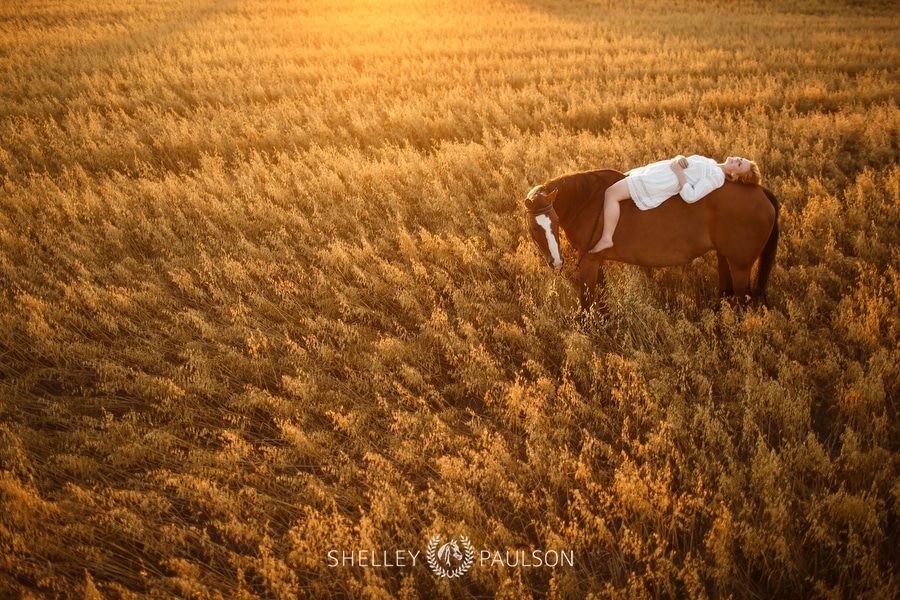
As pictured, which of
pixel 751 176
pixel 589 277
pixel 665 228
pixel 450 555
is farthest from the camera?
pixel 589 277

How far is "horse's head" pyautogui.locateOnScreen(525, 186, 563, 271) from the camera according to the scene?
3.91 metres

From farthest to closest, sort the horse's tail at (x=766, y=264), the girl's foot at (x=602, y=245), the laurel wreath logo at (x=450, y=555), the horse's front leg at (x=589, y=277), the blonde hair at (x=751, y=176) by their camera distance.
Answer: the horse's front leg at (x=589, y=277) < the girl's foot at (x=602, y=245) < the horse's tail at (x=766, y=264) < the blonde hair at (x=751, y=176) < the laurel wreath logo at (x=450, y=555)

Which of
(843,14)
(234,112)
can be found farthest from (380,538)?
(843,14)

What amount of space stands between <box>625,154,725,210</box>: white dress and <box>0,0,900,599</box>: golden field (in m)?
0.88

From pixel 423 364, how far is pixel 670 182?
8.61 ft

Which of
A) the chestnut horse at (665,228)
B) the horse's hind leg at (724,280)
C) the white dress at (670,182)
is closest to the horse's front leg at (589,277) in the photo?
the chestnut horse at (665,228)

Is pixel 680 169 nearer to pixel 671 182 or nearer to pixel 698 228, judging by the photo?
pixel 671 182

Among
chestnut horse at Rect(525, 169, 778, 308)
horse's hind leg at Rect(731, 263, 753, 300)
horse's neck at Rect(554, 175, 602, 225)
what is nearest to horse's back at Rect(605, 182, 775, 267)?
chestnut horse at Rect(525, 169, 778, 308)

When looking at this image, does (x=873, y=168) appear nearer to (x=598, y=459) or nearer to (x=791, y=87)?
(x=791, y=87)

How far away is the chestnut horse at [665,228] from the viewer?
152 inches

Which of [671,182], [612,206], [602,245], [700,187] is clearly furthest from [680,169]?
[602,245]

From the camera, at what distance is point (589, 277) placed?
173 inches

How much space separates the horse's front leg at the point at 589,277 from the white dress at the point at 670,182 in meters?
0.61

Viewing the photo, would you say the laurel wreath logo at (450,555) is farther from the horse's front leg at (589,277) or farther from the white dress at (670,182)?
the white dress at (670,182)
